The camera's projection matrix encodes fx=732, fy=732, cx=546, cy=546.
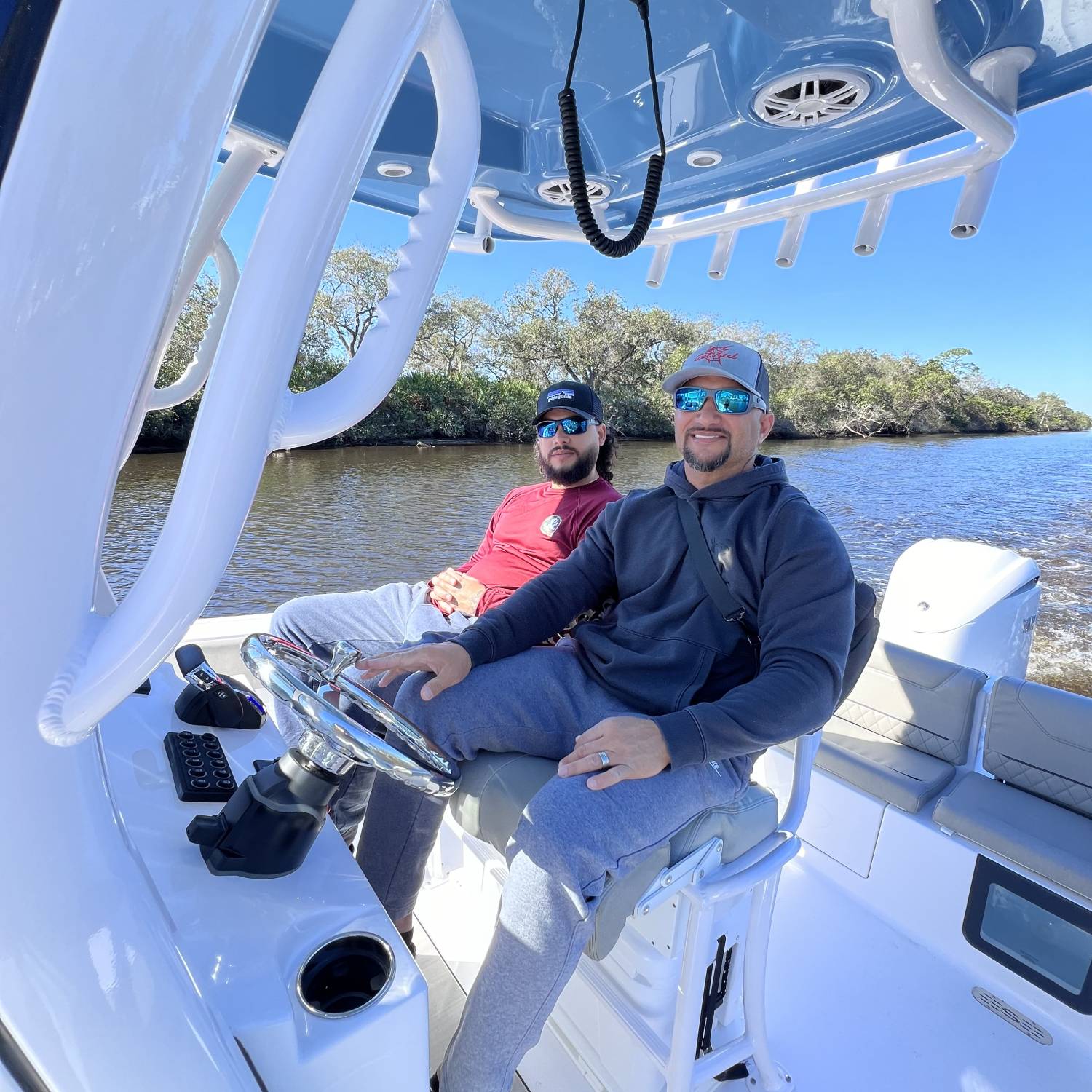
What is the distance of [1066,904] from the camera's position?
1.45 m

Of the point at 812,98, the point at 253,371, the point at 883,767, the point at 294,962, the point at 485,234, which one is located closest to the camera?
the point at 253,371

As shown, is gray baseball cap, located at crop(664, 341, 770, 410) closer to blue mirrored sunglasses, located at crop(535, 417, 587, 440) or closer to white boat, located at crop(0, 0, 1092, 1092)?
white boat, located at crop(0, 0, 1092, 1092)

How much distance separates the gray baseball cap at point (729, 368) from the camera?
1.41 metres

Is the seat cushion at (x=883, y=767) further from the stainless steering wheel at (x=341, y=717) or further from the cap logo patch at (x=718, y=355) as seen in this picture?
the stainless steering wheel at (x=341, y=717)

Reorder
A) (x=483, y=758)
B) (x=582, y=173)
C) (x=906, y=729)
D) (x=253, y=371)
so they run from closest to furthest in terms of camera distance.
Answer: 1. (x=253, y=371)
2. (x=582, y=173)
3. (x=483, y=758)
4. (x=906, y=729)

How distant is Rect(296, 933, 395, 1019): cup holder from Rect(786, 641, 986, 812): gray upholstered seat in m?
1.43

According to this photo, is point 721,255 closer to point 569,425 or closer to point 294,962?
point 569,425

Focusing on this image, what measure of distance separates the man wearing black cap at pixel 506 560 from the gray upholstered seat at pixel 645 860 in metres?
0.87

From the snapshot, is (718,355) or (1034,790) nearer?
(718,355)

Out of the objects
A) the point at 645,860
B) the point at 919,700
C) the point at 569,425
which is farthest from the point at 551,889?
the point at 569,425

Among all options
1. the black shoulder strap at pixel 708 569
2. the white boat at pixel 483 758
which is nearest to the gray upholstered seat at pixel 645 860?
the white boat at pixel 483 758

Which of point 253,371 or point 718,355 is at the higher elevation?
point 718,355

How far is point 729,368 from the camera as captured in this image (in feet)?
4.65

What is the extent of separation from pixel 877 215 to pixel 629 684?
976mm
